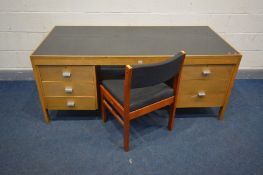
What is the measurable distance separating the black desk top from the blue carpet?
62cm

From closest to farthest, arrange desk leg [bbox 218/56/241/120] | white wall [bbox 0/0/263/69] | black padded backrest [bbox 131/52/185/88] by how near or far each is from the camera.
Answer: black padded backrest [bbox 131/52/185/88] < desk leg [bbox 218/56/241/120] < white wall [bbox 0/0/263/69]

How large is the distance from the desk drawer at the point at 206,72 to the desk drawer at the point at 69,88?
696 millimetres

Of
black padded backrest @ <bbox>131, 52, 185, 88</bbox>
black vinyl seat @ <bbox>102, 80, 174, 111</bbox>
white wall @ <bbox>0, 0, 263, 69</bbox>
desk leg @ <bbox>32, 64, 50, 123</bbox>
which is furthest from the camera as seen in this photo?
white wall @ <bbox>0, 0, 263, 69</bbox>

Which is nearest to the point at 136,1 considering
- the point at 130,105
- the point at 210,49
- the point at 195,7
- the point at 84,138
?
the point at 195,7

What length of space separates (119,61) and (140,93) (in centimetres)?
26

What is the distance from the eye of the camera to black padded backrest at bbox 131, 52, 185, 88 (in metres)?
1.22

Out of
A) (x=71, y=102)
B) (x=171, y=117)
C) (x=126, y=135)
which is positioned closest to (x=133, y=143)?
(x=126, y=135)

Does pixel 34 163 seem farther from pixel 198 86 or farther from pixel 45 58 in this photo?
pixel 198 86

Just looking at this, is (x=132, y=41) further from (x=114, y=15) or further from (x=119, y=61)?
(x=114, y=15)

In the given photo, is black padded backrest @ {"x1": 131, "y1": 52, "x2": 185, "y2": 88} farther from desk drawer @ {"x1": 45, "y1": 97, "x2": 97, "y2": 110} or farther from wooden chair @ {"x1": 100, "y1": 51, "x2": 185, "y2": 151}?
desk drawer @ {"x1": 45, "y1": 97, "x2": 97, "y2": 110}

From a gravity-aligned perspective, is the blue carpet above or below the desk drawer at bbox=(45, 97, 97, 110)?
below

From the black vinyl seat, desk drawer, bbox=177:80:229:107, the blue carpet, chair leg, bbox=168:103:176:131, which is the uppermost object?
the black vinyl seat

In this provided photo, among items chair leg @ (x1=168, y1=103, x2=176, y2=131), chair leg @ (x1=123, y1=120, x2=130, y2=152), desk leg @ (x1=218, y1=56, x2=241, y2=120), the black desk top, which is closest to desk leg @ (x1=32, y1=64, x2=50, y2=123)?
the black desk top

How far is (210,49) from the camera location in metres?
1.68
